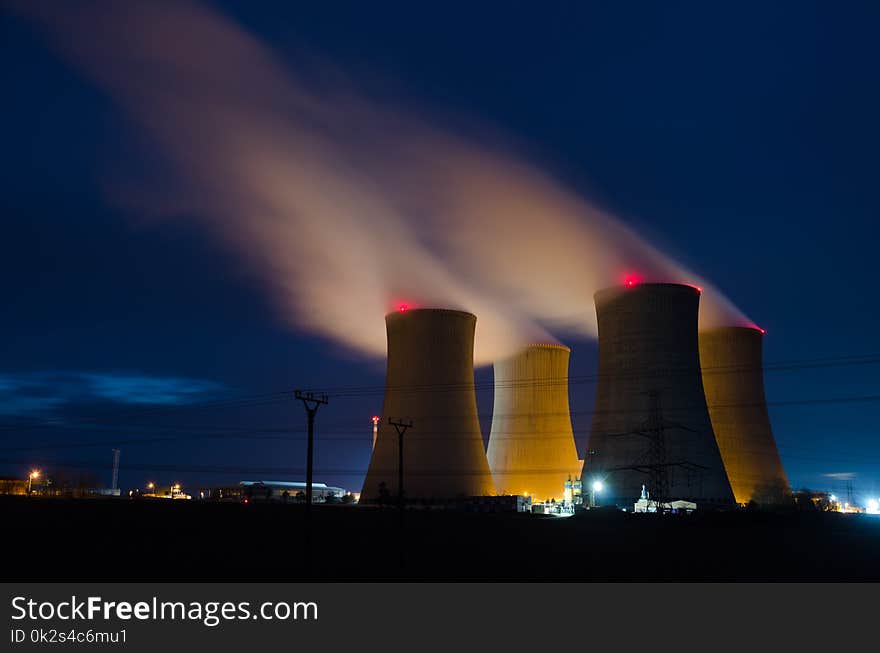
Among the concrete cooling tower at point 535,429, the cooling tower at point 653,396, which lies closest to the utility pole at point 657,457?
the cooling tower at point 653,396

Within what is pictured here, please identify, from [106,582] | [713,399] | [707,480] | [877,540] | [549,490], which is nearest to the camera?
[106,582]

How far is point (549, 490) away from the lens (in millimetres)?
43000

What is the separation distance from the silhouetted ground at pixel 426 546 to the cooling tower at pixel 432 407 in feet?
5.64

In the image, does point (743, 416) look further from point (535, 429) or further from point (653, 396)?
point (535, 429)

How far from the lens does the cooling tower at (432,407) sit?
34.7m

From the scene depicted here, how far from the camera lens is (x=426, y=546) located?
76.0 feet

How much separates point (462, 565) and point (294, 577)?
4.02 metres

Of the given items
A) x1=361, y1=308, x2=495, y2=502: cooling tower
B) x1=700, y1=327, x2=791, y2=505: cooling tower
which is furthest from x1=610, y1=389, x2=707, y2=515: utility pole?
x1=361, y1=308, x2=495, y2=502: cooling tower

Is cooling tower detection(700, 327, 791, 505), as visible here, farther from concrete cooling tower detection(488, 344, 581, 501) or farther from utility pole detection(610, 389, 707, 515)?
concrete cooling tower detection(488, 344, 581, 501)

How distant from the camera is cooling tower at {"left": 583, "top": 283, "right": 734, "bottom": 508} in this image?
32.3 meters

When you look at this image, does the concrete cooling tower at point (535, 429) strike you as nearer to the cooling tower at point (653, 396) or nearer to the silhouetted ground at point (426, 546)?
the silhouetted ground at point (426, 546)

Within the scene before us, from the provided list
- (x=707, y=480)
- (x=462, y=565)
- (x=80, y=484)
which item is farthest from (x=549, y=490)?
(x=80, y=484)

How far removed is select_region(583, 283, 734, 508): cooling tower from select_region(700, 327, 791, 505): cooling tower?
5.35 m

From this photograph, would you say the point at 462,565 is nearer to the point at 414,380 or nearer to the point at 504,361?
the point at 414,380
